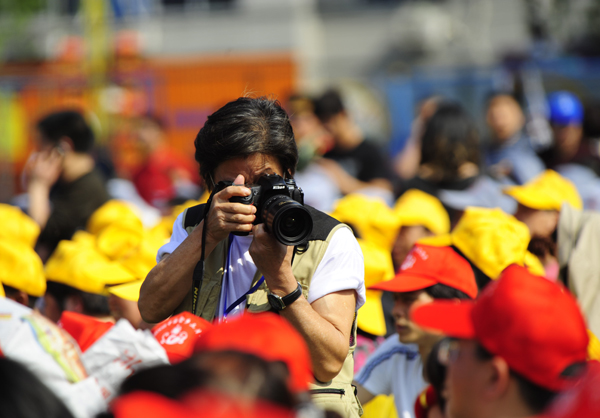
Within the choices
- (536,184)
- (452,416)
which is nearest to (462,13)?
(536,184)

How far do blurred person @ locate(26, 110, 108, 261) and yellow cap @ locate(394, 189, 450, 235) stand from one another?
1.95 meters

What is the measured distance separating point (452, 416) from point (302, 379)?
45 centimetres

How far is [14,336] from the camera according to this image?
1826 mm

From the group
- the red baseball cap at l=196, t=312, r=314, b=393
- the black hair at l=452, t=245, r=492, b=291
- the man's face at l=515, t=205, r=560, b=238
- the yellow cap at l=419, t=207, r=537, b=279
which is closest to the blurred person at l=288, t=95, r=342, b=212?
the man's face at l=515, t=205, r=560, b=238

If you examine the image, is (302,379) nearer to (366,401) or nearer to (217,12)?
(366,401)

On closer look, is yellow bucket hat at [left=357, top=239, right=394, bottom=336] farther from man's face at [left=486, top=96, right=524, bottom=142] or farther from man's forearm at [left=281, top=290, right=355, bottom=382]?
man's face at [left=486, top=96, right=524, bottom=142]

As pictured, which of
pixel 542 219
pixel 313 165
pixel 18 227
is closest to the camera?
pixel 542 219

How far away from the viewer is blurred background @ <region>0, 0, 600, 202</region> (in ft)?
31.9

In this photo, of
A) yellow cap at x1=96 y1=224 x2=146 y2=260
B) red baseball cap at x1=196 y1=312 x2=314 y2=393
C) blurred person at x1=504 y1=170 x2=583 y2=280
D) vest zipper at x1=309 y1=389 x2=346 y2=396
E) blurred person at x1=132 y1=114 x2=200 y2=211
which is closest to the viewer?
red baseball cap at x1=196 y1=312 x2=314 y2=393

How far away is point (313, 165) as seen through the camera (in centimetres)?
526

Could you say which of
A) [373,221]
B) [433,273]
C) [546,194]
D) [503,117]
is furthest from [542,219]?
[503,117]

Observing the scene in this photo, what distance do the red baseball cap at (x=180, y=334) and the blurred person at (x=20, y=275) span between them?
1.31 m

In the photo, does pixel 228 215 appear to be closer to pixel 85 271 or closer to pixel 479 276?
pixel 479 276

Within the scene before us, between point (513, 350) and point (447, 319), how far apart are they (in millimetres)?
159
